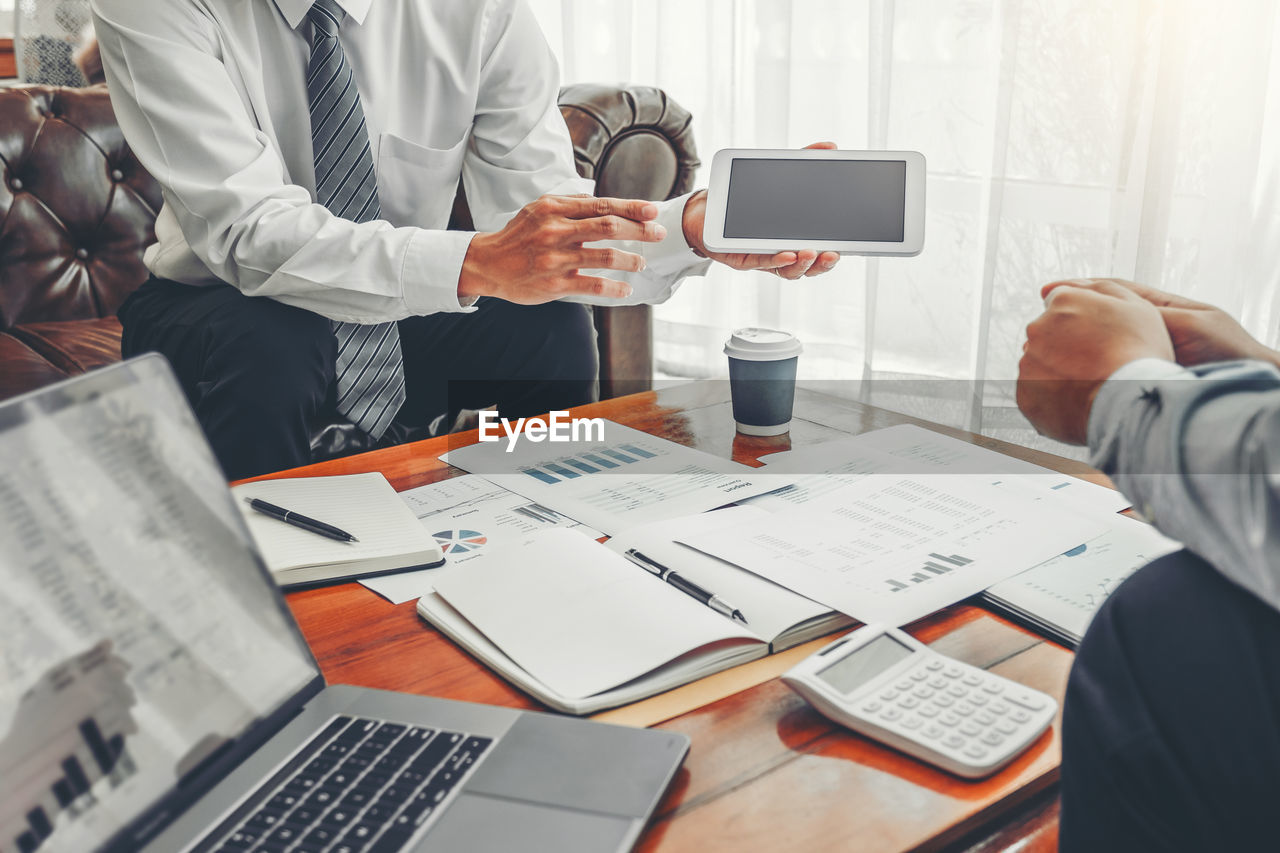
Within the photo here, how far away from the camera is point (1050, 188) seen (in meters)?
1.94

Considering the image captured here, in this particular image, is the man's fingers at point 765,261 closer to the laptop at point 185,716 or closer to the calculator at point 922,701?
the calculator at point 922,701

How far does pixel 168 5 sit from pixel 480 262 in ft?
1.70

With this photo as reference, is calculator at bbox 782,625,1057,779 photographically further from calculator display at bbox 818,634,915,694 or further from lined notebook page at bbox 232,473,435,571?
lined notebook page at bbox 232,473,435,571

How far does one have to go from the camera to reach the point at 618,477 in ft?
3.33

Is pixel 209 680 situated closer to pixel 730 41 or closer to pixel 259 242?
pixel 259 242

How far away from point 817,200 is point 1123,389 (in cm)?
68

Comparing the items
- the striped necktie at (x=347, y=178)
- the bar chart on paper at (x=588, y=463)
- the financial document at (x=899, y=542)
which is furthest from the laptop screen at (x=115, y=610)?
the striped necktie at (x=347, y=178)

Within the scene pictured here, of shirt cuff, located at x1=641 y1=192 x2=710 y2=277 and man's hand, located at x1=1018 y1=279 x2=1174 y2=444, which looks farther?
shirt cuff, located at x1=641 y1=192 x2=710 y2=277

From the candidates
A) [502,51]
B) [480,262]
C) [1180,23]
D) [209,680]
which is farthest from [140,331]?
[1180,23]

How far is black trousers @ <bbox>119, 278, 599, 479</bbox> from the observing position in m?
1.20

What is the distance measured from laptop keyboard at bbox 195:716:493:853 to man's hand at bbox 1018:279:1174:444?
1.20ft

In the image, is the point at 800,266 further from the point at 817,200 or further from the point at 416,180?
the point at 416,180

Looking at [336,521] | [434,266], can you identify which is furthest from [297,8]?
[336,521]

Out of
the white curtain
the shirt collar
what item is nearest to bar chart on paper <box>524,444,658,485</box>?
the shirt collar
